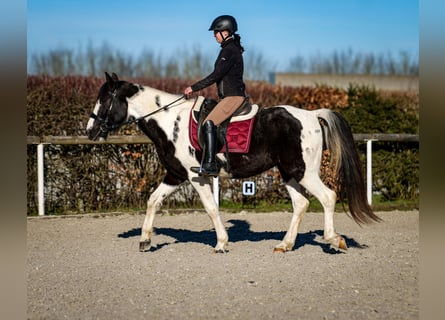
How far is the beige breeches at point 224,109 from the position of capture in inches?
314

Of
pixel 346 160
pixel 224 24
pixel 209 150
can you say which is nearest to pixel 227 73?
pixel 224 24

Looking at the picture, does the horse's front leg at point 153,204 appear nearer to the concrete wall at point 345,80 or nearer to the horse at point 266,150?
the horse at point 266,150

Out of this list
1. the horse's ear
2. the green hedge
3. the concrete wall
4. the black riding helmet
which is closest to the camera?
the black riding helmet

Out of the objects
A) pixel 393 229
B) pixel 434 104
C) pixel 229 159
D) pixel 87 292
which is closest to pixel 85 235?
pixel 229 159

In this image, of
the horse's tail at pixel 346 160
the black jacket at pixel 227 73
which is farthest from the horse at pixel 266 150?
the black jacket at pixel 227 73

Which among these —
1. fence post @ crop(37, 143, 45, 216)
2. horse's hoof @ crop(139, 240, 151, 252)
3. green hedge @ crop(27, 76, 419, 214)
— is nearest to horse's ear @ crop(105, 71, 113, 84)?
horse's hoof @ crop(139, 240, 151, 252)

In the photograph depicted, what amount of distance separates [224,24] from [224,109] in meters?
1.08

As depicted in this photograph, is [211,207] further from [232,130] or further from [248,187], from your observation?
[248,187]

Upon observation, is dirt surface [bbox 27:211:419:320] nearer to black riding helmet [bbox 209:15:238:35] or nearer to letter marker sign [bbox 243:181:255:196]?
letter marker sign [bbox 243:181:255:196]

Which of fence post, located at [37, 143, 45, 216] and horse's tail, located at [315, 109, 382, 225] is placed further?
fence post, located at [37, 143, 45, 216]

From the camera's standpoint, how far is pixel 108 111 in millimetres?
8578

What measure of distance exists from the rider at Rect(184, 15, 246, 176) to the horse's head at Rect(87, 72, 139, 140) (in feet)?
3.50

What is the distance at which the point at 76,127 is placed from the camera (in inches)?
500

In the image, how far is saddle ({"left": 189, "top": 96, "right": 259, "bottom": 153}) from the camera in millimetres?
8094
